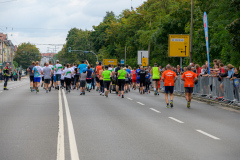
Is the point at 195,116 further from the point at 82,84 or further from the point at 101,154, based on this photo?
the point at 82,84

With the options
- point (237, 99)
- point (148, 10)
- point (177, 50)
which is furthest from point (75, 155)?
point (148, 10)

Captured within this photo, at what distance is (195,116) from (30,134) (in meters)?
6.11

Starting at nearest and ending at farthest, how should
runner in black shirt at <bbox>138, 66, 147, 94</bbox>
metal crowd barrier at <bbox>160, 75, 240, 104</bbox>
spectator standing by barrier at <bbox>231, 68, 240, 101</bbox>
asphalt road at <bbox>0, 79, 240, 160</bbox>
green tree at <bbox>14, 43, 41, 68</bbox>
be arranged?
asphalt road at <bbox>0, 79, 240, 160</bbox>
spectator standing by barrier at <bbox>231, 68, 240, 101</bbox>
metal crowd barrier at <bbox>160, 75, 240, 104</bbox>
runner in black shirt at <bbox>138, 66, 147, 94</bbox>
green tree at <bbox>14, 43, 41, 68</bbox>

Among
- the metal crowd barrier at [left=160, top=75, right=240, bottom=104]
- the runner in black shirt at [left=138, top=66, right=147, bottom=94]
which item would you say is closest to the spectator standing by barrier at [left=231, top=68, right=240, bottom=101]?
the metal crowd barrier at [left=160, top=75, right=240, bottom=104]

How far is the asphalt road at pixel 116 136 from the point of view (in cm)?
682

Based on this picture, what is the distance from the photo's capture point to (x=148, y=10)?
47.8 metres

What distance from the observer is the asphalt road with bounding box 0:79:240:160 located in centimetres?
682

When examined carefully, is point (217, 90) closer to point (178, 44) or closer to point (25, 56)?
point (178, 44)

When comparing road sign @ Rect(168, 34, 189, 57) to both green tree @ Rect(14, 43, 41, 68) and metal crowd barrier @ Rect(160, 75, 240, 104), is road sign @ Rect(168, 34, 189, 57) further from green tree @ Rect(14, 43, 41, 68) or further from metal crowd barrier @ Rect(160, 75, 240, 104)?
green tree @ Rect(14, 43, 41, 68)

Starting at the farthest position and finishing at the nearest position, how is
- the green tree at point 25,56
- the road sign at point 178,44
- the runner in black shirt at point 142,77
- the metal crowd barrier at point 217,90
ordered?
the green tree at point 25,56, the road sign at point 178,44, the runner in black shirt at point 142,77, the metal crowd barrier at point 217,90

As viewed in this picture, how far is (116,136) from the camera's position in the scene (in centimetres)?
871

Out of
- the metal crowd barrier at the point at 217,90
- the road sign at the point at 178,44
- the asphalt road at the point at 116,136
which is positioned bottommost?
the asphalt road at the point at 116,136

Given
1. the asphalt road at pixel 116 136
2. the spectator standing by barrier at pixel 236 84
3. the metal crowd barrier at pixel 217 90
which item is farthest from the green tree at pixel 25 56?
the asphalt road at pixel 116 136

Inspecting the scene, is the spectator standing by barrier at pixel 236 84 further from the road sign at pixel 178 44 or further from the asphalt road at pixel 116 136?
the road sign at pixel 178 44
